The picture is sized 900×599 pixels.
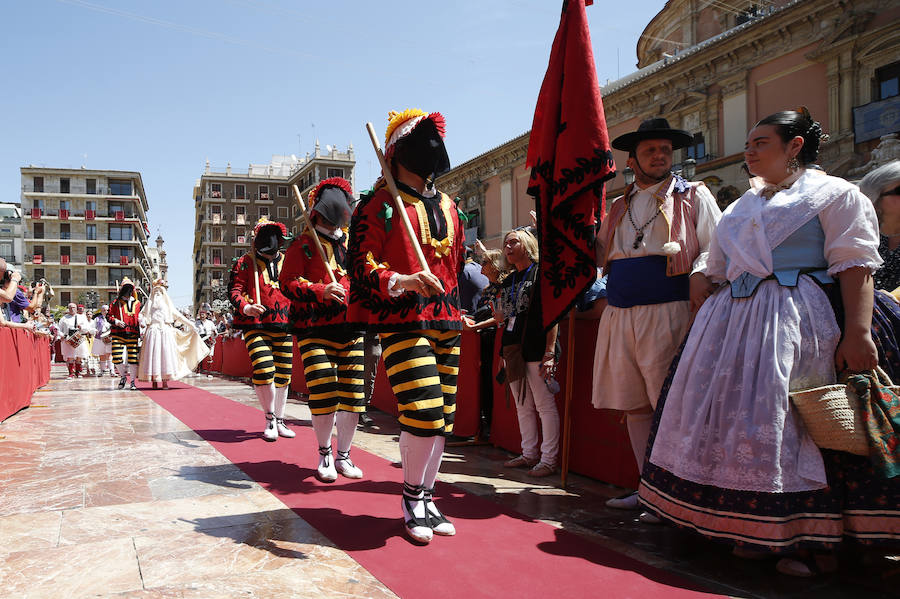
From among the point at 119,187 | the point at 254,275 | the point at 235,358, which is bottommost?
the point at 235,358

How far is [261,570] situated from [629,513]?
6.51ft

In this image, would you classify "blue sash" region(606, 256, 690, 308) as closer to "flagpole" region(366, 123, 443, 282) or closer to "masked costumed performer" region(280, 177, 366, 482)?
"flagpole" region(366, 123, 443, 282)

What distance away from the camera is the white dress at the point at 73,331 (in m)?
17.0

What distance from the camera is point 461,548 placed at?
289 cm

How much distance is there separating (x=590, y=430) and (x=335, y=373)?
1.80 meters

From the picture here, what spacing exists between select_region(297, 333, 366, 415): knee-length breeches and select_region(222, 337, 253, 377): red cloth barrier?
9855mm

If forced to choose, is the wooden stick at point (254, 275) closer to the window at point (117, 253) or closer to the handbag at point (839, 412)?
the handbag at point (839, 412)

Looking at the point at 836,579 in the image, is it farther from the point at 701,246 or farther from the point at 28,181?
the point at 28,181

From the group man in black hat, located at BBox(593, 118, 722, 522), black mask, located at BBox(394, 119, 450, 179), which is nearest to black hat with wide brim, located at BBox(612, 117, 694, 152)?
man in black hat, located at BBox(593, 118, 722, 522)

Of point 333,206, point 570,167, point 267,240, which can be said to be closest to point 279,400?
point 267,240

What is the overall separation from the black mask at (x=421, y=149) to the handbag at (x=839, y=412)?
1.98 meters

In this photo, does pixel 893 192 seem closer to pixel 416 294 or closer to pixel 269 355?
pixel 416 294

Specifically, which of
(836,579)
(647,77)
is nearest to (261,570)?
(836,579)

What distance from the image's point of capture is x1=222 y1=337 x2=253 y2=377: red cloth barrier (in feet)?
47.0
